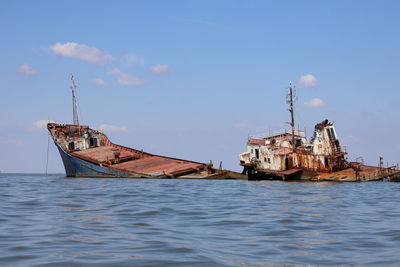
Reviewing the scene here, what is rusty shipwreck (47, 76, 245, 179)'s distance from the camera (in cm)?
5012

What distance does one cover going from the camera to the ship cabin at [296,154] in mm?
47094

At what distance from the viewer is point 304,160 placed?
47.3m

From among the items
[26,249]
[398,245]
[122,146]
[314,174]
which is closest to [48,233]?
[26,249]

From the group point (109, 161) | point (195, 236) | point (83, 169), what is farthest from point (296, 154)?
point (195, 236)

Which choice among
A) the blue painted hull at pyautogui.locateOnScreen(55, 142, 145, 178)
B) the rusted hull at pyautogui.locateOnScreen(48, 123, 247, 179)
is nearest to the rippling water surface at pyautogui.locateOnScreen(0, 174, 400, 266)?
the rusted hull at pyautogui.locateOnScreen(48, 123, 247, 179)

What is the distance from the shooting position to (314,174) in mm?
46312

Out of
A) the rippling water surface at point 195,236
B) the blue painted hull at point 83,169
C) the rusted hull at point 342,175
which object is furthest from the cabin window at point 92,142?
the rippling water surface at point 195,236

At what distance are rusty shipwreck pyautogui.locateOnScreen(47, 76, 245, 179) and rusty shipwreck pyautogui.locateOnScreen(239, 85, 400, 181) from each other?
342 centimetres

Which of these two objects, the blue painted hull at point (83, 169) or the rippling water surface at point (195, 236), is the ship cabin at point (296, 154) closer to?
the blue painted hull at point (83, 169)

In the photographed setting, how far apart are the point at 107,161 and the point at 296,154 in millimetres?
22860

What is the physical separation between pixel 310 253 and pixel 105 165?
45.5 metres

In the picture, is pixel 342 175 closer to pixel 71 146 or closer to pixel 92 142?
pixel 92 142

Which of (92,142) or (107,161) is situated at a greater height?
(92,142)

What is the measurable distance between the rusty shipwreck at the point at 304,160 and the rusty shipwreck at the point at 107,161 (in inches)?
135
